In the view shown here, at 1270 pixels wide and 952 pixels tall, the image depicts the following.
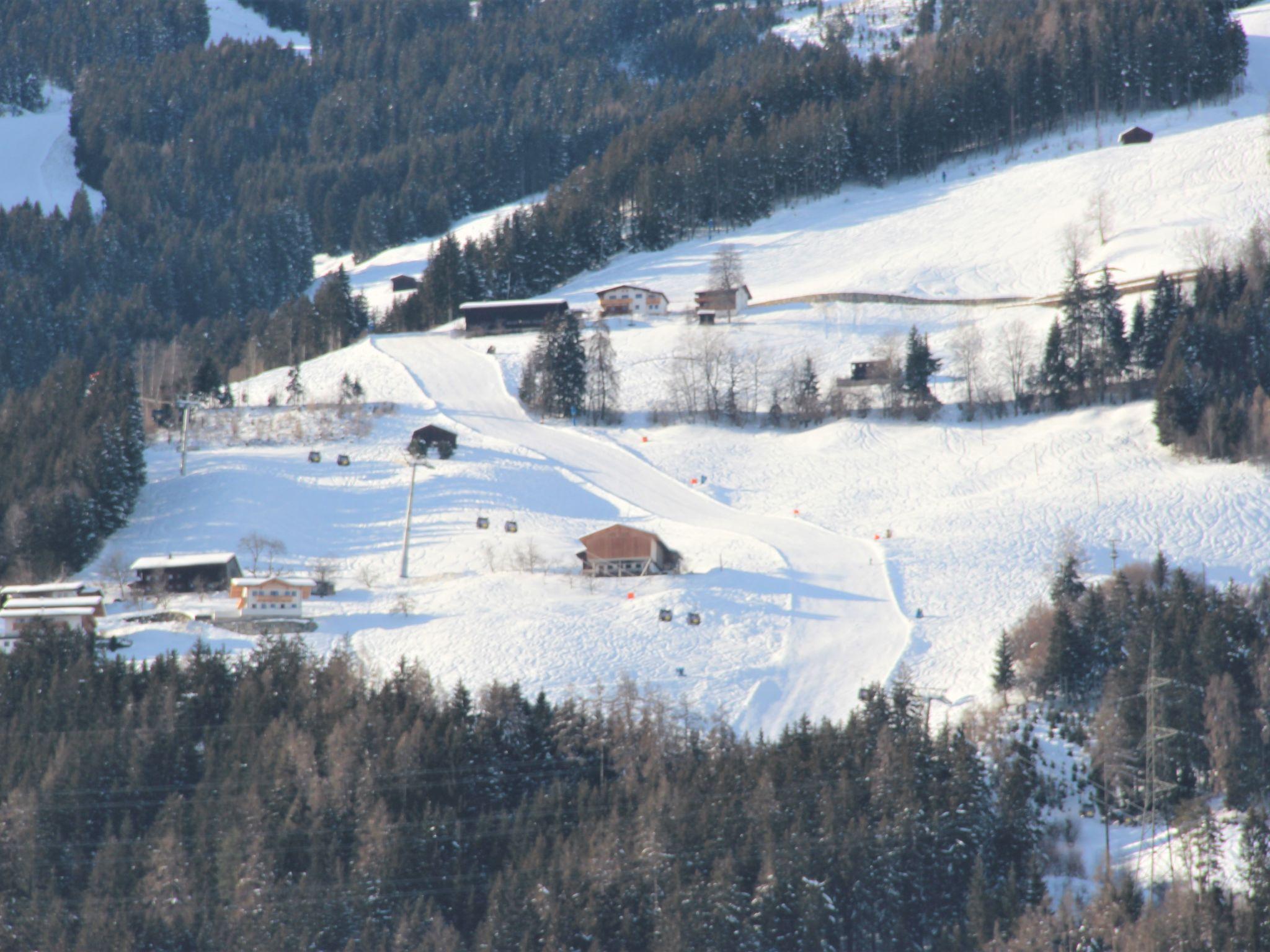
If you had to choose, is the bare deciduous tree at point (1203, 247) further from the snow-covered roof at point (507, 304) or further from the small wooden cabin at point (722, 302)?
the snow-covered roof at point (507, 304)

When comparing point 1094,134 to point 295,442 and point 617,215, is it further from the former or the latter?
point 295,442

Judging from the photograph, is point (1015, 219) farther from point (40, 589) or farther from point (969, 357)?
point (40, 589)

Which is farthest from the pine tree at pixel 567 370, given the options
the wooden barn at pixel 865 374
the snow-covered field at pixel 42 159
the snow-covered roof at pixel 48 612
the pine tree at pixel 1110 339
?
the snow-covered field at pixel 42 159

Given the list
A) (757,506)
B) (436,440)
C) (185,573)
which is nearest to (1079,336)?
(757,506)

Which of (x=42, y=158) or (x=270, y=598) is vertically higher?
(x=42, y=158)

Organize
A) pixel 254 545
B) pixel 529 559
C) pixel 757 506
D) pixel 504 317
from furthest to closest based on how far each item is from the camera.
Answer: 1. pixel 504 317
2. pixel 757 506
3. pixel 254 545
4. pixel 529 559

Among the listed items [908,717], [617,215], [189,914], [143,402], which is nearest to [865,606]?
[908,717]

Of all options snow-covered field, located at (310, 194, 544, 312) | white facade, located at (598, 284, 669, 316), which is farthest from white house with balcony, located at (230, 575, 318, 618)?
snow-covered field, located at (310, 194, 544, 312)
